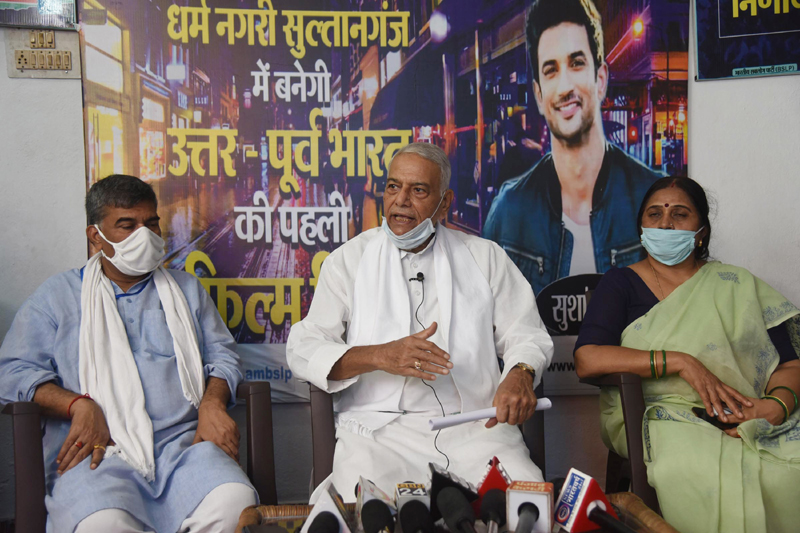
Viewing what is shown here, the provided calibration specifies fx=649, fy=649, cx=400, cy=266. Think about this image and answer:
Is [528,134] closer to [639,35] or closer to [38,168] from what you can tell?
[639,35]

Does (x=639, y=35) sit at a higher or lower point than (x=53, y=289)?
higher

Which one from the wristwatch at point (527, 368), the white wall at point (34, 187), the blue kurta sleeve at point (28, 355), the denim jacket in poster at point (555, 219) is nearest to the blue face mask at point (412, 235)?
the wristwatch at point (527, 368)

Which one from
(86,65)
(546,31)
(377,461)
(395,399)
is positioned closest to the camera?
(377,461)

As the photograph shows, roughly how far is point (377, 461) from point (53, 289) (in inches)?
58.1

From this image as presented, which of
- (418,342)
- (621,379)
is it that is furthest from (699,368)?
(418,342)

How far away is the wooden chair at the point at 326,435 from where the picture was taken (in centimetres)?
239

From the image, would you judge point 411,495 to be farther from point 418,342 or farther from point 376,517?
point 418,342

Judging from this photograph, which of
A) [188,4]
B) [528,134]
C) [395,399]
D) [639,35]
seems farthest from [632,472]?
[188,4]

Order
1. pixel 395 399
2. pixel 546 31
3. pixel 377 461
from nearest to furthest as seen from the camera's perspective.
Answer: pixel 377 461
pixel 395 399
pixel 546 31

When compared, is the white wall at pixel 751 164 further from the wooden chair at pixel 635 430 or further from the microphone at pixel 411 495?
the microphone at pixel 411 495

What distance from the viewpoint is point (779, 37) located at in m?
3.47

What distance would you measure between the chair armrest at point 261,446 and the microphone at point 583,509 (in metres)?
1.13

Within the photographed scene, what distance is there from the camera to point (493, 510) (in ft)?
5.23

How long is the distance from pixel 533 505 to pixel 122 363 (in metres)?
1.69
